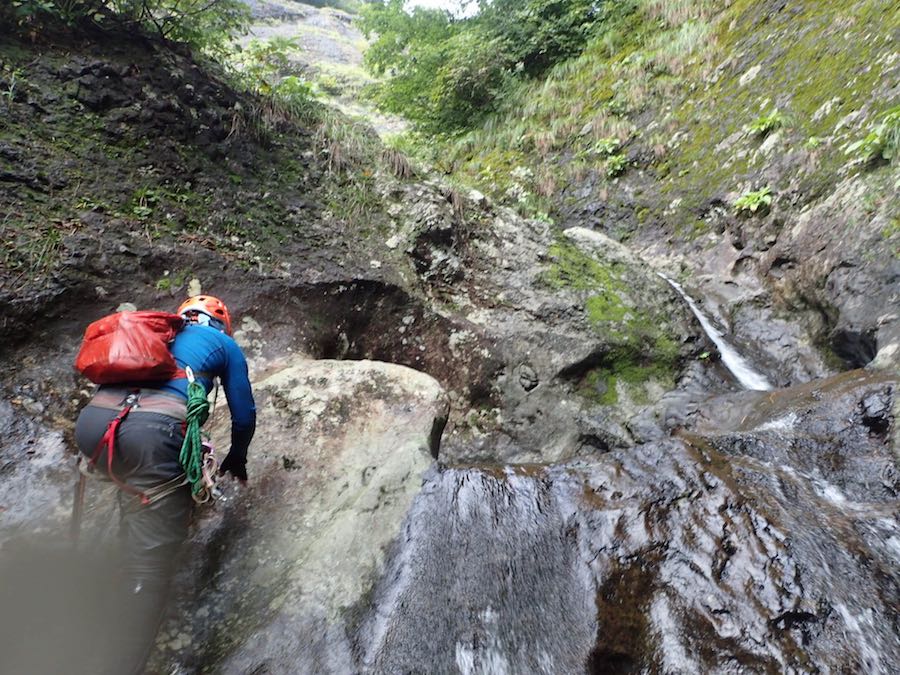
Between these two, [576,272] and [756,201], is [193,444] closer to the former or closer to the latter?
[576,272]

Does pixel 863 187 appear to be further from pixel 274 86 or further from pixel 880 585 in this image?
pixel 274 86

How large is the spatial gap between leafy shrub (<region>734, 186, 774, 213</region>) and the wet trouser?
8.55m

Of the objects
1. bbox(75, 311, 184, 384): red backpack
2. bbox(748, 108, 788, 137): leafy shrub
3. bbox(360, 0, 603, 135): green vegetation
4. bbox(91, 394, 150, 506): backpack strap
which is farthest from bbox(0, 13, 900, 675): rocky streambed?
bbox(360, 0, 603, 135): green vegetation

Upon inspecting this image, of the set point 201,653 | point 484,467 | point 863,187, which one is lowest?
point 201,653

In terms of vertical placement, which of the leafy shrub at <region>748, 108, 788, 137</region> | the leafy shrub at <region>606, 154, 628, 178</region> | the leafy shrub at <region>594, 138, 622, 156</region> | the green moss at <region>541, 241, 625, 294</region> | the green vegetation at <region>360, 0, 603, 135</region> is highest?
the green vegetation at <region>360, 0, 603, 135</region>

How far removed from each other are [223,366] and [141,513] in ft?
2.91

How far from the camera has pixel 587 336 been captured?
6.25m

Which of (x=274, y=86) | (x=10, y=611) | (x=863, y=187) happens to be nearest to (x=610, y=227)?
(x=863, y=187)

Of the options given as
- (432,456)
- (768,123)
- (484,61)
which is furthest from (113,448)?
(484,61)

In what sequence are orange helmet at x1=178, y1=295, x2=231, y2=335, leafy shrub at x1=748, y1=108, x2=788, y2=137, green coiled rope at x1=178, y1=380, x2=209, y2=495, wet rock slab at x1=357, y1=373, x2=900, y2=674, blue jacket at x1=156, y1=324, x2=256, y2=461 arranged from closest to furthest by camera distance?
wet rock slab at x1=357, y1=373, x2=900, y2=674, green coiled rope at x1=178, y1=380, x2=209, y2=495, blue jacket at x1=156, y1=324, x2=256, y2=461, orange helmet at x1=178, y1=295, x2=231, y2=335, leafy shrub at x1=748, y1=108, x2=788, y2=137

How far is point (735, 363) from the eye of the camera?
22.6 feet

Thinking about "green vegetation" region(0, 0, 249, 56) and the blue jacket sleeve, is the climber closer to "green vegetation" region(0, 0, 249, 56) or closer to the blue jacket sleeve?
the blue jacket sleeve

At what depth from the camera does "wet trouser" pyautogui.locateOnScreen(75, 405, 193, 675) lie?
251 cm

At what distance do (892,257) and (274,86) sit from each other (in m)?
7.97
